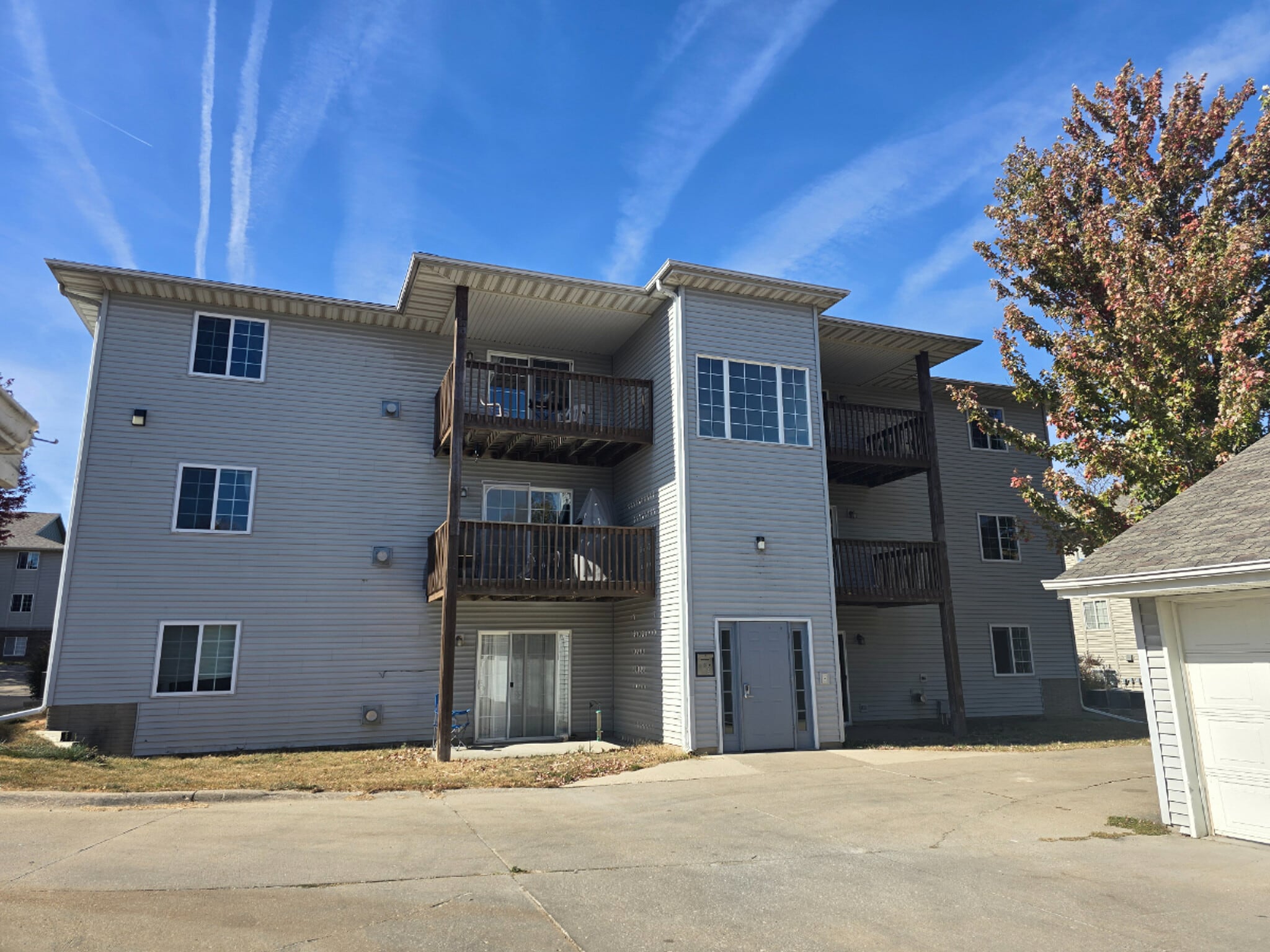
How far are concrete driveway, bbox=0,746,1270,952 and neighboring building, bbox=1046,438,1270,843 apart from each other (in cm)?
54

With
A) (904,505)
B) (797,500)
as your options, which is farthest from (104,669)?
(904,505)

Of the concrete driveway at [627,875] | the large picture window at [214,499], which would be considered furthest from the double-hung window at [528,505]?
the concrete driveway at [627,875]

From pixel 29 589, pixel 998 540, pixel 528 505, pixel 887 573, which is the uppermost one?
pixel 29 589

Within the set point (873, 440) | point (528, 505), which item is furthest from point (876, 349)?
point (528, 505)

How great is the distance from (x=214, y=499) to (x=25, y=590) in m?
37.4

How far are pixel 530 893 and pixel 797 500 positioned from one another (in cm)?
1057

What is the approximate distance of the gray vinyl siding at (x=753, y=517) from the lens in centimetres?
1441

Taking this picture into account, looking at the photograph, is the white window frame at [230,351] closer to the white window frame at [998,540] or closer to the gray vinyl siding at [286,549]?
the gray vinyl siding at [286,549]

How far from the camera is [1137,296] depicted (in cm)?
1405

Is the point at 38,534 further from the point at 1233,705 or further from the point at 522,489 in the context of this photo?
the point at 1233,705

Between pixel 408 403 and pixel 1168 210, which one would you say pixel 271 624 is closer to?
pixel 408 403

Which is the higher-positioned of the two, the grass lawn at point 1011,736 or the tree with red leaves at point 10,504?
the tree with red leaves at point 10,504

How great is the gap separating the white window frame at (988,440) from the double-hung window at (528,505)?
432 inches

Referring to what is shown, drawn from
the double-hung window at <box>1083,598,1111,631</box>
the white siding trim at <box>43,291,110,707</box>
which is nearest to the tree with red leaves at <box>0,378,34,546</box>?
the white siding trim at <box>43,291,110,707</box>
